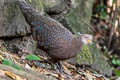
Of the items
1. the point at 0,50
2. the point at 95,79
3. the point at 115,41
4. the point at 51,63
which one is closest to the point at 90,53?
the point at 95,79

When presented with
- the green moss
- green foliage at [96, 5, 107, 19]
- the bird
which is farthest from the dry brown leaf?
green foliage at [96, 5, 107, 19]

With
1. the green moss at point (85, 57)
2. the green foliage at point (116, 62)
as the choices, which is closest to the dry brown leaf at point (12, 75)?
the green moss at point (85, 57)

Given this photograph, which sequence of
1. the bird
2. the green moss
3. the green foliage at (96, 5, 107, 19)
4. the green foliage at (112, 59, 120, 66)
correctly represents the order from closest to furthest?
the bird < the green moss < the green foliage at (112, 59, 120, 66) < the green foliage at (96, 5, 107, 19)

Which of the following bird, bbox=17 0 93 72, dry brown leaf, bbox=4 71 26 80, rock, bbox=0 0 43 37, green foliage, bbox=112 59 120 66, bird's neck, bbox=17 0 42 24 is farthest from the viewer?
green foliage, bbox=112 59 120 66

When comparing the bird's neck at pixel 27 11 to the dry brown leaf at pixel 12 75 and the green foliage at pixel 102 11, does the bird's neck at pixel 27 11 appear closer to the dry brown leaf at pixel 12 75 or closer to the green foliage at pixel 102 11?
the dry brown leaf at pixel 12 75

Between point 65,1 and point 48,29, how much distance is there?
2.52m

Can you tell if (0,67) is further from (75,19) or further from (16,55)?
(75,19)

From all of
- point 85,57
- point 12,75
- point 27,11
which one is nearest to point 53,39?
point 27,11

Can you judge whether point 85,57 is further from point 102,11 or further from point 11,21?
point 102,11

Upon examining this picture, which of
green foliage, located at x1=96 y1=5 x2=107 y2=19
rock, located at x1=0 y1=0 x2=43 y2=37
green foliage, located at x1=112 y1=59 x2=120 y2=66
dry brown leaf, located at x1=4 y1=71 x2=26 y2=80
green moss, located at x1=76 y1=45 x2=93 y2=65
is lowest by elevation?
green foliage, located at x1=112 y1=59 x2=120 y2=66

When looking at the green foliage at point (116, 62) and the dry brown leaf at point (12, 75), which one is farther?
the green foliage at point (116, 62)

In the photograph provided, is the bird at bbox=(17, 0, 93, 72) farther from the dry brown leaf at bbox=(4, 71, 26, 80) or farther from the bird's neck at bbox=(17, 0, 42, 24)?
the dry brown leaf at bbox=(4, 71, 26, 80)

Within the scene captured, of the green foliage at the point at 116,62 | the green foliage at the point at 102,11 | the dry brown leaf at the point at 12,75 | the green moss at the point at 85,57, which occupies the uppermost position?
the dry brown leaf at the point at 12,75

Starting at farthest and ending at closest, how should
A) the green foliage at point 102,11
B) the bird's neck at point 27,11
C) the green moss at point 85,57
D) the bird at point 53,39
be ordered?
the green foliage at point 102,11 < the green moss at point 85,57 < the bird's neck at point 27,11 < the bird at point 53,39
